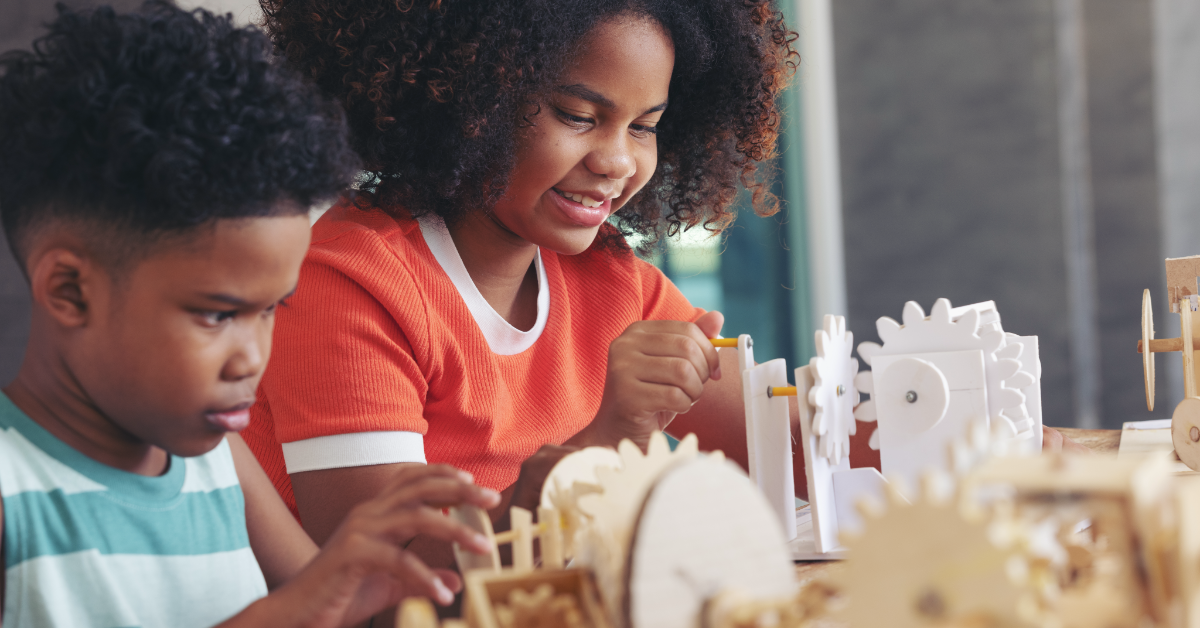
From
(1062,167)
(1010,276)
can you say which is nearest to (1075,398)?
(1010,276)

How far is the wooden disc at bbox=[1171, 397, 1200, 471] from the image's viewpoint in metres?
0.92

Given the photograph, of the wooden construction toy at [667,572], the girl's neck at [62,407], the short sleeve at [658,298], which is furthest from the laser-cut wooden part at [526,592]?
the short sleeve at [658,298]

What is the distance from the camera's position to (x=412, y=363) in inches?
36.9

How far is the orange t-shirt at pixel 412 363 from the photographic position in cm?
88

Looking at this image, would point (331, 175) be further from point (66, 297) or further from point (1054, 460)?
point (1054, 460)

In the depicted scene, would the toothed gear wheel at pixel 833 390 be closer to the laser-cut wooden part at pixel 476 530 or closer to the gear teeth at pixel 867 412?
the gear teeth at pixel 867 412

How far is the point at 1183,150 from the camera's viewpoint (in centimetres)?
265

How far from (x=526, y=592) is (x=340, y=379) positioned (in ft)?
1.67

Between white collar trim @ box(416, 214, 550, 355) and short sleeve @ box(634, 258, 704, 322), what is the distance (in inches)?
10.2

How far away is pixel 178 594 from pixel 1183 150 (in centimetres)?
284

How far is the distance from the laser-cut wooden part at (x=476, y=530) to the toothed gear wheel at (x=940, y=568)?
0.24 metres

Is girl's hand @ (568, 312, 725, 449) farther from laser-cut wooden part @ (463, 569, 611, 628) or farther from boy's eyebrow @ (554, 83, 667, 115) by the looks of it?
laser-cut wooden part @ (463, 569, 611, 628)

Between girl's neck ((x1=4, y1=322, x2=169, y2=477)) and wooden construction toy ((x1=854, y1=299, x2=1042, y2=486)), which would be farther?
wooden construction toy ((x1=854, y1=299, x2=1042, y2=486))

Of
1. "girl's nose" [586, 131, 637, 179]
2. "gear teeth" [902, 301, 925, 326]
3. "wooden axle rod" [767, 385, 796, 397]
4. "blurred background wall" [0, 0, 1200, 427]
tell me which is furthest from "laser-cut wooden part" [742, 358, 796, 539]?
"blurred background wall" [0, 0, 1200, 427]
